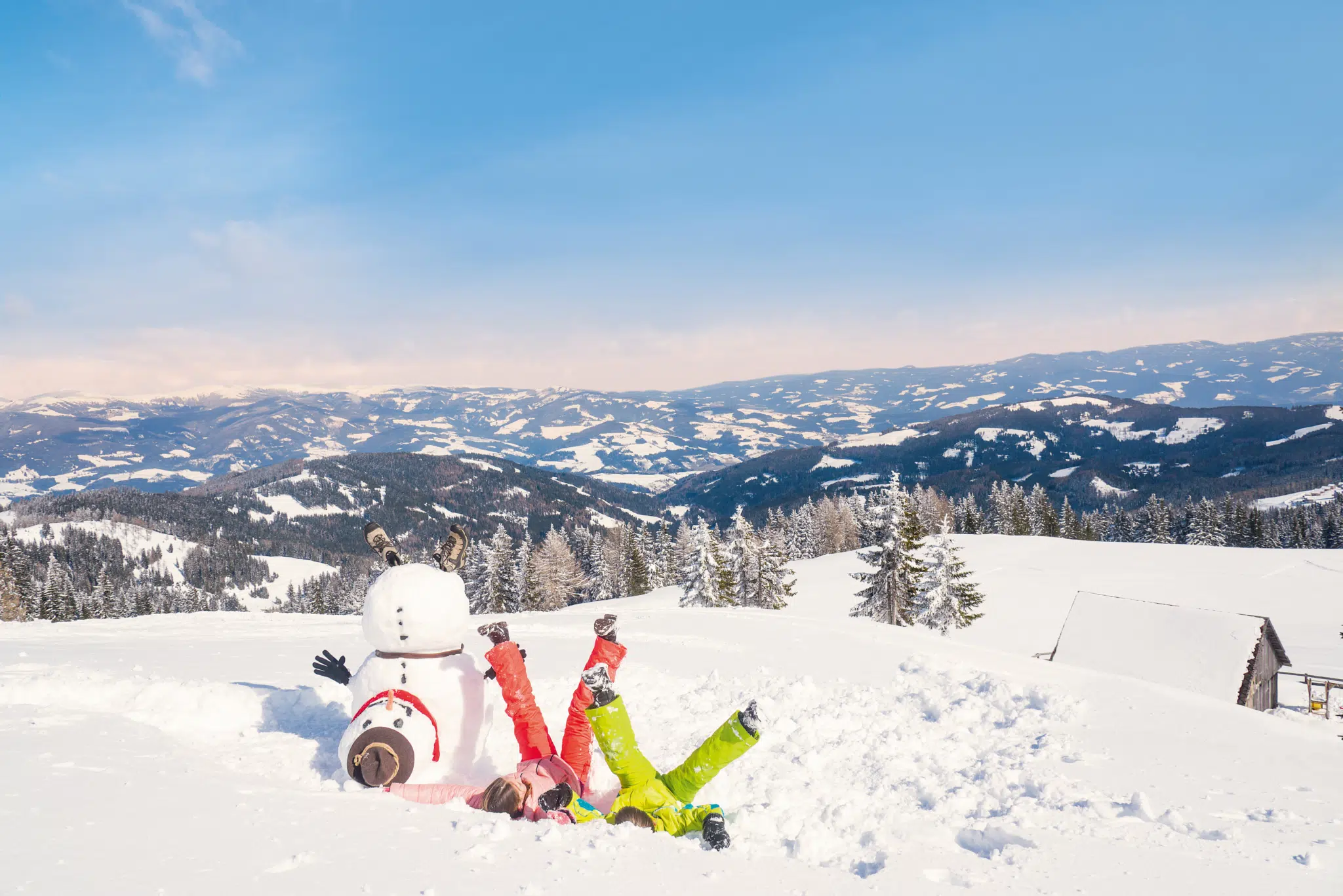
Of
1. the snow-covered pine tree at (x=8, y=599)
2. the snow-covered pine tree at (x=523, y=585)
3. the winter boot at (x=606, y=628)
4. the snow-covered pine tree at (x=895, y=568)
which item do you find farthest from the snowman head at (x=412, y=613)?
the snow-covered pine tree at (x=523, y=585)

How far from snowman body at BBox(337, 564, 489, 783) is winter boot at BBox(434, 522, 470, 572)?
9.7 inches

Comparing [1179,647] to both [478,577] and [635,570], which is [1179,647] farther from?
[478,577]

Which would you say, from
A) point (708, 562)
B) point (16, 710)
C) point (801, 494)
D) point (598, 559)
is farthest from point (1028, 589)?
point (801, 494)

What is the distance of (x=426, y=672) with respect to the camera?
6043mm

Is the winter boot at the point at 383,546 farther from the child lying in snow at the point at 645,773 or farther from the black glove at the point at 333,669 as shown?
the child lying in snow at the point at 645,773

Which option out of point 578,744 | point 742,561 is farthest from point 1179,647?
point 742,561

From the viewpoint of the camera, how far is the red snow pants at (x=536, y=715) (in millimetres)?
5535

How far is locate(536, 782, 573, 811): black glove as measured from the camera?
4.82 m

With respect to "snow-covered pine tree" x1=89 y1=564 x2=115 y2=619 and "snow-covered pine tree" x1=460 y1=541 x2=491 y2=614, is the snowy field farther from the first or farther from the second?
"snow-covered pine tree" x1=89 y1=564 x2=115 y2=619

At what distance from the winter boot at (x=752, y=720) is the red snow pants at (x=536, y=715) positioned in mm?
1380

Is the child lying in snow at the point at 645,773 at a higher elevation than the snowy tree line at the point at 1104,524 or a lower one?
higher

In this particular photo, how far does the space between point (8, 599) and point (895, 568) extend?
4801 centimetres

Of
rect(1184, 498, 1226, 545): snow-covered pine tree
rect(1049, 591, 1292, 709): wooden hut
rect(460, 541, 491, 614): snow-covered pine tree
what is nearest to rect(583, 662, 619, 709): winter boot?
rect(1049, 591, 1292, 709): wooden hut

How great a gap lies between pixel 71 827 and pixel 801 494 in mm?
196306
